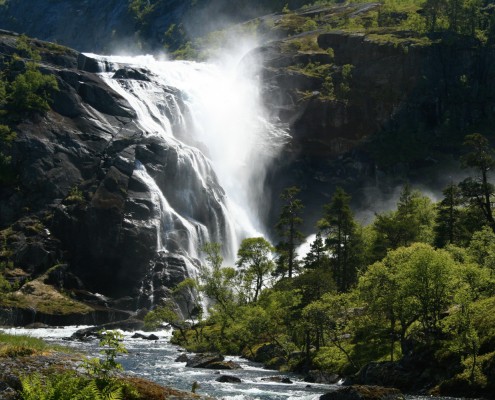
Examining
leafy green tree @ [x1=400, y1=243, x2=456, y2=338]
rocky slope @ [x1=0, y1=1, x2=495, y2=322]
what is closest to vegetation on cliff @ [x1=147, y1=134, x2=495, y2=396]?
leafy green tree @ [x1=400, y1=243, x2=456, y2=338]

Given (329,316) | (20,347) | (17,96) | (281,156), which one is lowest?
(20,347)

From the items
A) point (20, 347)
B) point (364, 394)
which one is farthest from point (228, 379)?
point (20, 347)

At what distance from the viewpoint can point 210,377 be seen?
49031mm

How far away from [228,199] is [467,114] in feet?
225

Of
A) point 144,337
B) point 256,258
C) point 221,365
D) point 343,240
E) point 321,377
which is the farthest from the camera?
point 343,240

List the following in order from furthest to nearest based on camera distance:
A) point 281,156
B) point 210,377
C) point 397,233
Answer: point 281,156 < point 397,233 < point 210,377

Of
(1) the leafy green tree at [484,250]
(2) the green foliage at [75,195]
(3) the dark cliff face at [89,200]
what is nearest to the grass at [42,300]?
(3) the dark cliff face at [89,200]

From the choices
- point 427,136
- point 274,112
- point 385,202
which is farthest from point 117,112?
point 427,136

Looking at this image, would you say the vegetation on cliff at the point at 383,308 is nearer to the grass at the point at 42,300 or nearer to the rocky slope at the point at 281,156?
the grass at the point at 42,300

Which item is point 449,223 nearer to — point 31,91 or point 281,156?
point 281,156

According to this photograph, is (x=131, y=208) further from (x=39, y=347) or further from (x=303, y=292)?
(x=39, y=347)

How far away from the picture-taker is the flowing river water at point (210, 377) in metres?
40.6

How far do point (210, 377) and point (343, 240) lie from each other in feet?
141

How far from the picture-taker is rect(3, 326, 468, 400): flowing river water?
40594 mm
